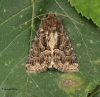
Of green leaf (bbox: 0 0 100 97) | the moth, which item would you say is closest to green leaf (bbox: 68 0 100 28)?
green leaf (bbox: 0 0 100 97)

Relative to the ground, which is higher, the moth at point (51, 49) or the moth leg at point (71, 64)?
the moth at point (51, 49)

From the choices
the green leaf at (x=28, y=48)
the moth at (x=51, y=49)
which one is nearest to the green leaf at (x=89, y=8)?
the green leaf at (x=28, y=48)

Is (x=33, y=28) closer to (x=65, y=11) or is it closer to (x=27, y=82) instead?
(x=65, y=11)

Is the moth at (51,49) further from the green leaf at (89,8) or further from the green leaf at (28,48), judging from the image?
the green leaf at (89,8)

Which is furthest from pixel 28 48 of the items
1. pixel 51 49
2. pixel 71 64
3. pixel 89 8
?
pixel 89 8

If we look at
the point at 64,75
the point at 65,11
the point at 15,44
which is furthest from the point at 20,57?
the point at 65,11

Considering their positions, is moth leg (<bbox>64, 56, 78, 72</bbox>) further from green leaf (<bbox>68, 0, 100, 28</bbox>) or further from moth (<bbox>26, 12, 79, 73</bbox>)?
green leaf (<bbox>68, 0, 100, 28</bbox>)

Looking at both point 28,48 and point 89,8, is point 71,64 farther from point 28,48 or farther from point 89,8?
point 89,8
